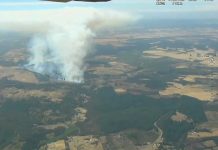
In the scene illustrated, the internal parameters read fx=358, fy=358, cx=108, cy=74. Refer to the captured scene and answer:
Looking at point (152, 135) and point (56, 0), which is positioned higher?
point (56, 0)

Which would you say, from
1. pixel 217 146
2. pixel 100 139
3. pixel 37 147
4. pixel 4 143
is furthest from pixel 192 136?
pixel 4 143

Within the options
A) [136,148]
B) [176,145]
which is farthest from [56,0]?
[176,145]

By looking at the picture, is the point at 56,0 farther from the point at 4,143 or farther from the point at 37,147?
the point at 4,143

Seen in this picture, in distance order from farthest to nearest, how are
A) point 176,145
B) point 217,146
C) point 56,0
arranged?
point 176,145 → point 217,146 → point 56,0

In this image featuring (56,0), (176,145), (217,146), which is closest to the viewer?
(56,0)

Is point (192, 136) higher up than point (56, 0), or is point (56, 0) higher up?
point (56, 0)

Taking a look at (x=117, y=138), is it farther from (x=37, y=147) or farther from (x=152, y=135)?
(x=37, y=147)

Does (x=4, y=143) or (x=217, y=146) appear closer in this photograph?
(x=217, y=146)

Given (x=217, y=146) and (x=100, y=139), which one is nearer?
(x=217, y=146)
